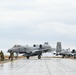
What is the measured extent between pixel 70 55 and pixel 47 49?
134 ft

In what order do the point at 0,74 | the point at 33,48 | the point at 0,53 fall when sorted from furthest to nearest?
the point at 33,48 → the point at 0,53 → the point at 0,74

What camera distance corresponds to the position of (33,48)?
85.6 meters

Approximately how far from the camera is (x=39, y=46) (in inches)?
3445

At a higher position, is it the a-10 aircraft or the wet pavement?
the a-10 aircraft

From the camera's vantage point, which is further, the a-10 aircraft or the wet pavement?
the a-10 aircraft

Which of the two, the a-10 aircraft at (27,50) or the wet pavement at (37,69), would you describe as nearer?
the wet pavement at (37,69)

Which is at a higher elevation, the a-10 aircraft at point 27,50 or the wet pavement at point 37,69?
the a-10 aircraft at point 27,50

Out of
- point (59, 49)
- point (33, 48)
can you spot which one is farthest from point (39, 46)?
point (59, 49)

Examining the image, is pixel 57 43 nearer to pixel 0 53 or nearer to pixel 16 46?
pixel 16 46

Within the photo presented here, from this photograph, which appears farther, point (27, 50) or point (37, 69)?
point (27, 50)

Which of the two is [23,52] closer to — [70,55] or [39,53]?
[39,53]

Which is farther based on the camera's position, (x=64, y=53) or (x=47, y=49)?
(x=64, y=53)

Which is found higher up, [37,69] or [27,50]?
[27,50]

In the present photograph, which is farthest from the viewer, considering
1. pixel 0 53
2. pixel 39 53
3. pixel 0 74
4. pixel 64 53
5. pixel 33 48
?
pixel 64 53
